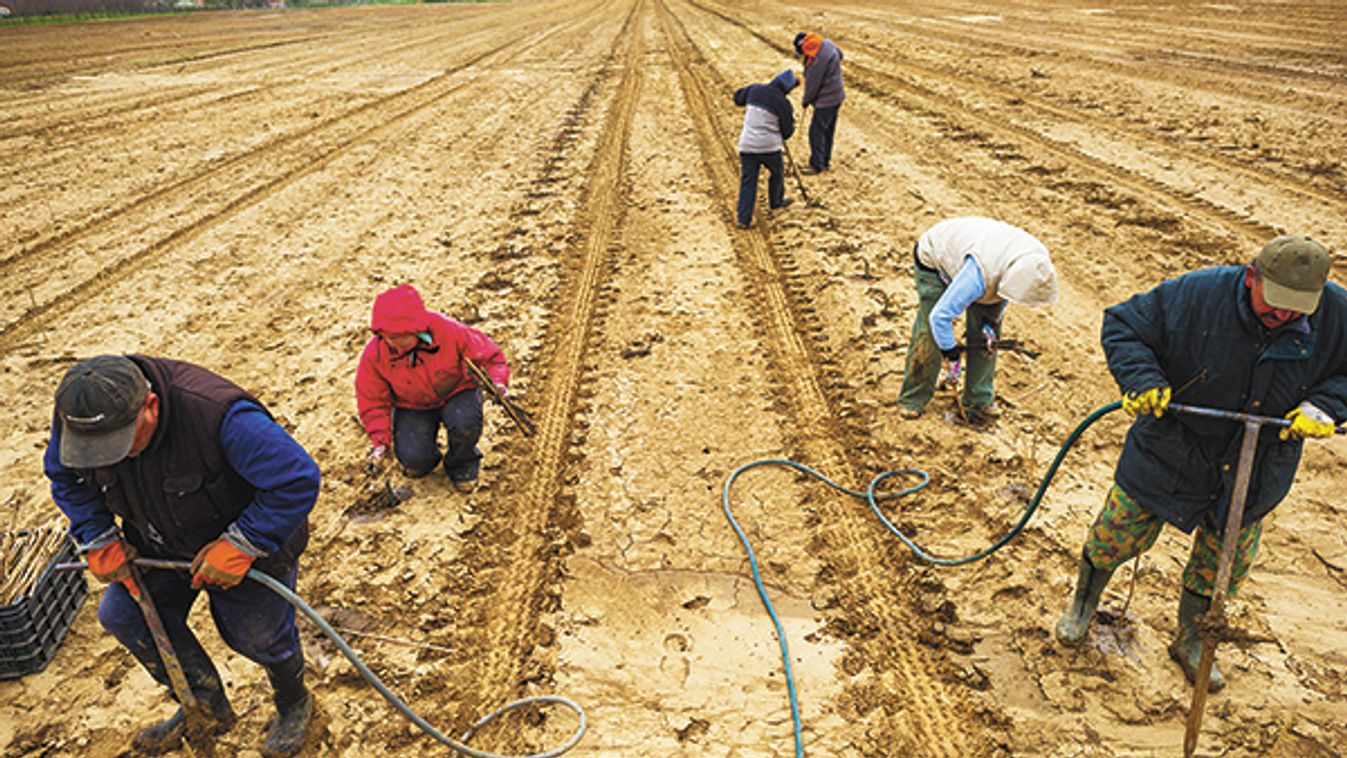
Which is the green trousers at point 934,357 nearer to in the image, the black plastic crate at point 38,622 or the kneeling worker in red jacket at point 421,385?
the kneeling worker in red jacket at point 421,385

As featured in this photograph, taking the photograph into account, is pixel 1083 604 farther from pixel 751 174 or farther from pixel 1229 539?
pixel 751 174

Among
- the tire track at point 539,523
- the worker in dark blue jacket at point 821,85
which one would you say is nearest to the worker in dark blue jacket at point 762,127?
the tire track at point 539,523

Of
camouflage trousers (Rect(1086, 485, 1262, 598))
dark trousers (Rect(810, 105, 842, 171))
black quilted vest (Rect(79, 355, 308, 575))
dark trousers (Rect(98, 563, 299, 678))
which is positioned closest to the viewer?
black quilted vest (Rect(79, 355, 308, 575))

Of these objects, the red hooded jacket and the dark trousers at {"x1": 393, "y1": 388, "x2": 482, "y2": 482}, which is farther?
the dark trousers at {"x1": 393, "y1": 388, "x2": 482, "y2": 482}

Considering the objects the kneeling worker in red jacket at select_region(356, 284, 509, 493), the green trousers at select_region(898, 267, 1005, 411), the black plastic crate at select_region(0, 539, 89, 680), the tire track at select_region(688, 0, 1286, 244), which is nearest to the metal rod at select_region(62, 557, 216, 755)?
the black plastic crate at select_region(0, 539, 89, 680)

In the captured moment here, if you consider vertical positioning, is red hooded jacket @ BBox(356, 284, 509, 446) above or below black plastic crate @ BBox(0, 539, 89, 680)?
above

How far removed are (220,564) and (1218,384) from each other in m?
3.76

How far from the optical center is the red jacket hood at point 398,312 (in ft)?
14.0

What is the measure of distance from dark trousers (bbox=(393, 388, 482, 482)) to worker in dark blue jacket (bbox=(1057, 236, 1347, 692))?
3.46 m

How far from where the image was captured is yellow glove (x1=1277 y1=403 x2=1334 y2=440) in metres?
2.88

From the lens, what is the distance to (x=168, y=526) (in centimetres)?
291

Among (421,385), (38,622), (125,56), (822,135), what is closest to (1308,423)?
(421,385)

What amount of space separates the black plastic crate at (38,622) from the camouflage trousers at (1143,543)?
4.73m

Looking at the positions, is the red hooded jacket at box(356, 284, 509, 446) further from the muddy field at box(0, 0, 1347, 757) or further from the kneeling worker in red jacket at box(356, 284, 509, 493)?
the muddy field at box(0, 0, 1347, 757)
